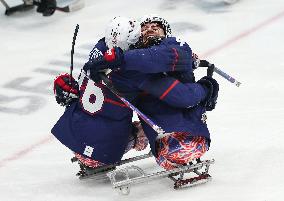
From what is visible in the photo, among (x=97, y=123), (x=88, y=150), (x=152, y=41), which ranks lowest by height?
(x=88, y=150)

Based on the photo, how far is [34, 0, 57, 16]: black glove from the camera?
7.10m

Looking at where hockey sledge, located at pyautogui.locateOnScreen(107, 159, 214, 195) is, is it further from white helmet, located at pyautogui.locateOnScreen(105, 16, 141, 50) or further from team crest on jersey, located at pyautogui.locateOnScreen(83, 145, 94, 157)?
white helmet, located at pyautogui.locateOnScreen(105, 16, 141, 50)

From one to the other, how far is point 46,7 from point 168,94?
13.8 feet

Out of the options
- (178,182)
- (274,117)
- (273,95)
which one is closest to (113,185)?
(178,182)

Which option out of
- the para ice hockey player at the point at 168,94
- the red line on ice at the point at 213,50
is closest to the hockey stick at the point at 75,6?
the red line on ice at the point at 213,50

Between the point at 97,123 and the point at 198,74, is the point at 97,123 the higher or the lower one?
the higher one

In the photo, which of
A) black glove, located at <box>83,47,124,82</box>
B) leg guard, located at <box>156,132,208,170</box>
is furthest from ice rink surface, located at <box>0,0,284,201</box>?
black glove, located at <box>83,47,124,82</box>

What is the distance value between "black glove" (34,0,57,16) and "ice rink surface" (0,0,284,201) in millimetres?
138

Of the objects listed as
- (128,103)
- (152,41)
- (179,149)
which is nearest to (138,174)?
(179,149)

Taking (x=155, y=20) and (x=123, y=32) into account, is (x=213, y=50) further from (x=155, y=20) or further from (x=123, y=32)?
(x=123, y=32)

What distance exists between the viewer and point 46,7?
7.12 metres

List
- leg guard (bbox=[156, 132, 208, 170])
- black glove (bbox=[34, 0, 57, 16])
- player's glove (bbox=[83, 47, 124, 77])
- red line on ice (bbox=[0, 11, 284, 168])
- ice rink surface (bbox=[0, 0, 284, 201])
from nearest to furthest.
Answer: player's glove (bbox=[83, 47, 124, 77]) < leg guard (bbox=[156, 132, 208, 170]) < ice rink surface (bbox=[0, 0, 284, 201]) < red line on ice (bbox=[0, 11, 284, 168]) < black glove (bbox=[34, 0, 57, 16])

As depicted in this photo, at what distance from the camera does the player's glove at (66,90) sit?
3475 mm

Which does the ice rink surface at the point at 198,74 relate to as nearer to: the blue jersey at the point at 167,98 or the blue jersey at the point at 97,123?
the blue jersey at the point at 97,123
